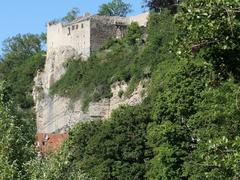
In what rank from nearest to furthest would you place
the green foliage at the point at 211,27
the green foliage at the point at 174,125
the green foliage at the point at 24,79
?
1. the green foliage at the point at 211,27
2. the green foliage at the point at 174,125
3. the green foliage at the point at 24,79

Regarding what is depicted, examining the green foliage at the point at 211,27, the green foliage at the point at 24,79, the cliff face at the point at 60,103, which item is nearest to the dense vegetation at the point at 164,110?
the green foliage at the point at 211,27

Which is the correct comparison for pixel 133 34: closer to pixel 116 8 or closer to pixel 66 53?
pixel 66 53

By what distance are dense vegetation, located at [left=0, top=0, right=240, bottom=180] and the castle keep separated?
1247 millimetres

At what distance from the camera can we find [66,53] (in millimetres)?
73125

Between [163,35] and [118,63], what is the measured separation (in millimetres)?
6675

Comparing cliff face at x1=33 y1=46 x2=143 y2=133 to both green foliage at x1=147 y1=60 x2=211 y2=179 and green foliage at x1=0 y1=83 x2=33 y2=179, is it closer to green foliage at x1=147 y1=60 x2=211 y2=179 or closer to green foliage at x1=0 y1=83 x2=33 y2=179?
green foliage at x1=147 y1=60 x2=211 y2=179

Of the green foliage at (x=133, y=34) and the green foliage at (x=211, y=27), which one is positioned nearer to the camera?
the green foliage at (x=211, y=27)

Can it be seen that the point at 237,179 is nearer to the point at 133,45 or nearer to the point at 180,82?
the point at 180,82

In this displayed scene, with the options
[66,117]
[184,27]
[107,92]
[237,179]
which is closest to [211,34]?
[184,27]

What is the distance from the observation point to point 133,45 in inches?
2630

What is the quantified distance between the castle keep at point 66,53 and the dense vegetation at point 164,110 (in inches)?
49.1

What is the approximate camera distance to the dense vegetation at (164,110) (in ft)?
38.2

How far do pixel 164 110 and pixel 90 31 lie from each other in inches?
1207

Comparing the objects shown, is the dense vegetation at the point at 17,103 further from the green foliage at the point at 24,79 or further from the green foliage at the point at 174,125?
the green foliage at the point at 174,125
